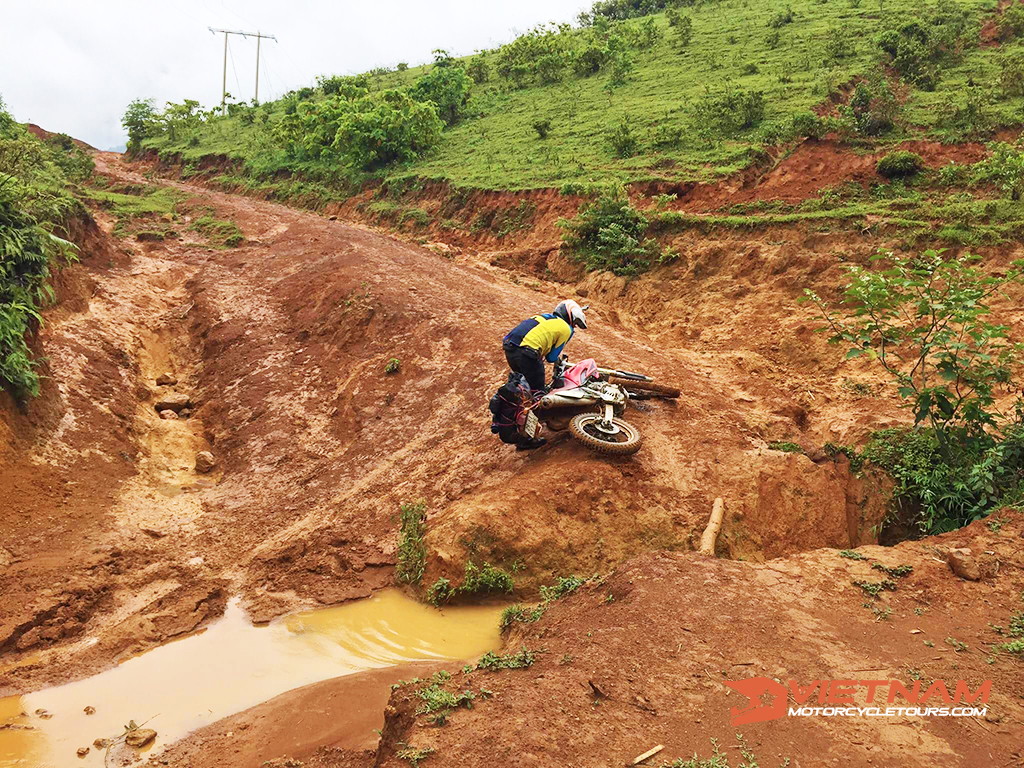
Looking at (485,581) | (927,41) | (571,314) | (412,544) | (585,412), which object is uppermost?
(927,41)

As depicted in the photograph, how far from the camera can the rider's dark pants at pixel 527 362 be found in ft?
24.7

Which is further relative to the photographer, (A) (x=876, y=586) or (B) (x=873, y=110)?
(B) (x=873, y=110)

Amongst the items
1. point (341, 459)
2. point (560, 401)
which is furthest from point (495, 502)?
point (341, 459)

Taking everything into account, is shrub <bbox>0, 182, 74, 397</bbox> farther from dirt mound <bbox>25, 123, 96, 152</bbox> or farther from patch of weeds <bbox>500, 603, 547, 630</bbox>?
dirt mound <bbox>25, 123, 96, 152</bbox>

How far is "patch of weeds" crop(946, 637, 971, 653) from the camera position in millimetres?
4278

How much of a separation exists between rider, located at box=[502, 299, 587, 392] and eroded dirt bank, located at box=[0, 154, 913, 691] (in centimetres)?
112

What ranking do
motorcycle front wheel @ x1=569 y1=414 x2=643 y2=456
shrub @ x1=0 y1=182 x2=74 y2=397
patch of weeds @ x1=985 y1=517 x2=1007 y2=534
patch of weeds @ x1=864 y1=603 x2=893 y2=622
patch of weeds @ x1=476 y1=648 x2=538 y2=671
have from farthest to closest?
shrub @ x1=0 y1=182 x2=74 y2=397 → motorcycle front wheel @ x1=569 y1=414 x2=643 y2=456 → patch of weeds @ x1=985 y1=517 x2=1007 y2=534 → patch of weeds @ x1=864 y1=603 x2=893 y2=622 → patch of weeds @ x1=476 y1=648 x2=538 y2=671

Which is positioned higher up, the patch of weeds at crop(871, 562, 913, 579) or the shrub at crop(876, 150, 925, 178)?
the shrub at crop(876, 150, 925, 178)

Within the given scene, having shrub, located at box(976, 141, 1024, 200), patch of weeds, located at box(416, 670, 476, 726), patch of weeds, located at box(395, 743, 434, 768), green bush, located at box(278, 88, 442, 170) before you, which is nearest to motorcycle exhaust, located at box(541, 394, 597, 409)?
patch of weeds, located at box(416, 670, 476, 726)

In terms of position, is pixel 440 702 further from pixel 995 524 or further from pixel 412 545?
pixel 995 524

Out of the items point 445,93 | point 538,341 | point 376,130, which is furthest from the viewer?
point 445,93

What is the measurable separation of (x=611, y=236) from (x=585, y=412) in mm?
9278

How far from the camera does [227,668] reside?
5.77 meters

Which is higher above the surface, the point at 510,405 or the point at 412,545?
the point at 510,405
